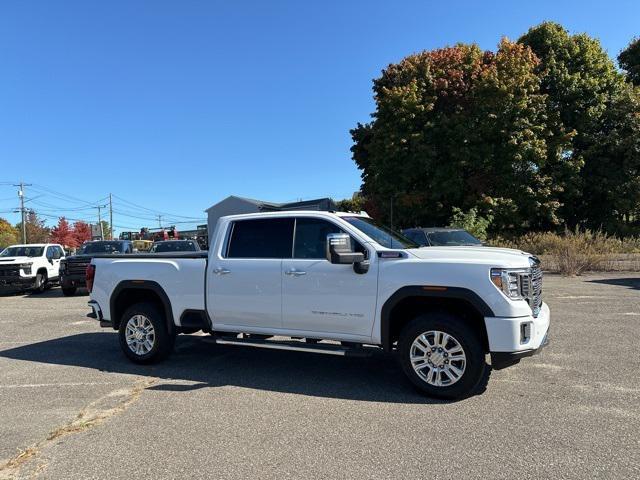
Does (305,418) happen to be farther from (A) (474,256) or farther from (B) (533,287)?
(B) (533,287)

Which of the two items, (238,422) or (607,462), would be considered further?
(238,422)

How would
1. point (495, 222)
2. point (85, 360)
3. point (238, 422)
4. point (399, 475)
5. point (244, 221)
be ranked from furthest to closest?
point (495, 222)
point (85, 360)
point (244, 221)
point (238, 422)
point (399, 475)

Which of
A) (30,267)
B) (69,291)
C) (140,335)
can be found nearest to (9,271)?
(30,267)

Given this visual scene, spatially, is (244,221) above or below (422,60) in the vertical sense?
below

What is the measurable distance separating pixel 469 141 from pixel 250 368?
21.2 m

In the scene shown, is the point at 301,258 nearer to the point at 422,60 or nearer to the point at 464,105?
the point at 464,105

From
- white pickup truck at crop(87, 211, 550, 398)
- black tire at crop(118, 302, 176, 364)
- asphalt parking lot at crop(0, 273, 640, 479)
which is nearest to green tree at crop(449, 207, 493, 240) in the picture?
asphalt parking lot at crop(0, 273, 640, 479)

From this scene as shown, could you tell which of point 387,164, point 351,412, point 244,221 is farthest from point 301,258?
point 387,164

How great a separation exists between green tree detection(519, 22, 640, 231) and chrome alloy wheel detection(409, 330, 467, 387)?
2356 centimetres

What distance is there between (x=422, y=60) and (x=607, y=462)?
26.7 metres

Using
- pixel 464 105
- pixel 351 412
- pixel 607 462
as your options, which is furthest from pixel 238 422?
pixel 464 105

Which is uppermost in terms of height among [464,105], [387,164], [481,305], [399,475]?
[464,105]

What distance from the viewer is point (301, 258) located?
6113 millimetres

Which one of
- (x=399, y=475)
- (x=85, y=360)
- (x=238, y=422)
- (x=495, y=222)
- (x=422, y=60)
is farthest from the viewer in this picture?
(x=422, y=60)
